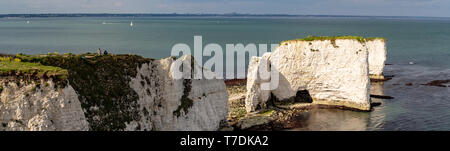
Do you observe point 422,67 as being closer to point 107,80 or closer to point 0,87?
point 107,80

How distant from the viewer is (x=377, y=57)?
62.7 m

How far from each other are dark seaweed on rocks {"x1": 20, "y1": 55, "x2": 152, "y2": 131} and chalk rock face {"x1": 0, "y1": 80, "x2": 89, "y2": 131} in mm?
1368

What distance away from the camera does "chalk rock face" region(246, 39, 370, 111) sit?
42.2 meters

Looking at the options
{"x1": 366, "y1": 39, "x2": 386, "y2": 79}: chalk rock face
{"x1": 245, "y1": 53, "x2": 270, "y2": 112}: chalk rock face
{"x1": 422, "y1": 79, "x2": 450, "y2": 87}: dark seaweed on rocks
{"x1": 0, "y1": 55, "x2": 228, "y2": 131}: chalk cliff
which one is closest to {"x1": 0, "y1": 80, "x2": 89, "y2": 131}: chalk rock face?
{"x1": 0, "y1": 55, "x2": 228, "y2": 131}: chalk cliff

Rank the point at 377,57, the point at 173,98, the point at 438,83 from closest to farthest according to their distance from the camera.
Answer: the point at 173,98 → the point at 438,83 → the point at 377,57

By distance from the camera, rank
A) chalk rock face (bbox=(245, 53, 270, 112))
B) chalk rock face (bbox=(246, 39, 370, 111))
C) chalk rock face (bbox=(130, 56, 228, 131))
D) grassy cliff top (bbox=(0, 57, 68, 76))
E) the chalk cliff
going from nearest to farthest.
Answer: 1. the chalk cliff
2. grassy cliff top (bbox=(0, 57, 68, 76))
3. chalk rock face (bbox=(130, 56, 228, 131))
4. chalk rock face (bbox=(245, 53, 270, 112))
5. chalk rock face (bbox=(246, 39, 370, 111))

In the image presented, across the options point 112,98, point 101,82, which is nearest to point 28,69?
point 101,82

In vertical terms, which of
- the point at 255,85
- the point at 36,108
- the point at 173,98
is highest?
the point at 36,108

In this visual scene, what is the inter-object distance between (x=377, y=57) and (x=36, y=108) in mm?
57218

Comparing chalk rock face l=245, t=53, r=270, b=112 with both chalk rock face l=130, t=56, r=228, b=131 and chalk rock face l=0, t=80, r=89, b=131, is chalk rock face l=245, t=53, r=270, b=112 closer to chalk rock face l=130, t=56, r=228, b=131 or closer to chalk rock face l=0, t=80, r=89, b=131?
chalk rock face l=130, t=56, r=228, b=131

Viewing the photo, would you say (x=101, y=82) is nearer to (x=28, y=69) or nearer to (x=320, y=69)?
(x=28, y=69)

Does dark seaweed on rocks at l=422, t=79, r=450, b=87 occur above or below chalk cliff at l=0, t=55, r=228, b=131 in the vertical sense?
below

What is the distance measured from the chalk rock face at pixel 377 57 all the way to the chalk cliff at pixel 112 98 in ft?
133

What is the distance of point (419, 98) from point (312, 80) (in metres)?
15.0
